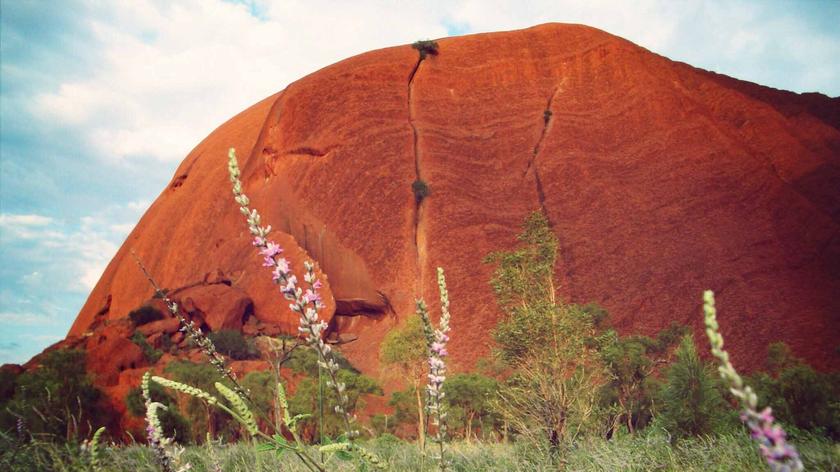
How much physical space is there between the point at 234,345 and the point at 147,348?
4.08 m

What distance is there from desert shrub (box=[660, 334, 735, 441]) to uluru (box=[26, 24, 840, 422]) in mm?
20046

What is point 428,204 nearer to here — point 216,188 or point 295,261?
point 295,261

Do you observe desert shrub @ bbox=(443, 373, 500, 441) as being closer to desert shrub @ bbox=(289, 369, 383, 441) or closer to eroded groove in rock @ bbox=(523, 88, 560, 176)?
desert shrub @ bbox=(289, 369, 383, 441)

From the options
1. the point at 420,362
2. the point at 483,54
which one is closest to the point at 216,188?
the point at 483,54

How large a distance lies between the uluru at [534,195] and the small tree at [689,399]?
20.0 m

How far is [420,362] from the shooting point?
20375 millimetres

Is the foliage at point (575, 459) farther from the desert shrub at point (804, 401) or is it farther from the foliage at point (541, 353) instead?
the desert shrub at point (804, 401)

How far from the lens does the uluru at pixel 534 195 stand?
28906mm

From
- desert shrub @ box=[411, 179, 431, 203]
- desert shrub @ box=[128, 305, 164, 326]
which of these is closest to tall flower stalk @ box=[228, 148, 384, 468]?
desert shrub @ box=[411, 179, 431, 203]

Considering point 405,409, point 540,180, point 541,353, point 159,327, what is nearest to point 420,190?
point 540,180

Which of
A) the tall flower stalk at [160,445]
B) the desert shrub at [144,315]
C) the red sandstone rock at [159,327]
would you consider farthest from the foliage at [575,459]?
the desert shrub at [144,315]

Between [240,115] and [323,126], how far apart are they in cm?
1976

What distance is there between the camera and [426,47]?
1549 inches

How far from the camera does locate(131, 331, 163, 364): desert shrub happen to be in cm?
2723
